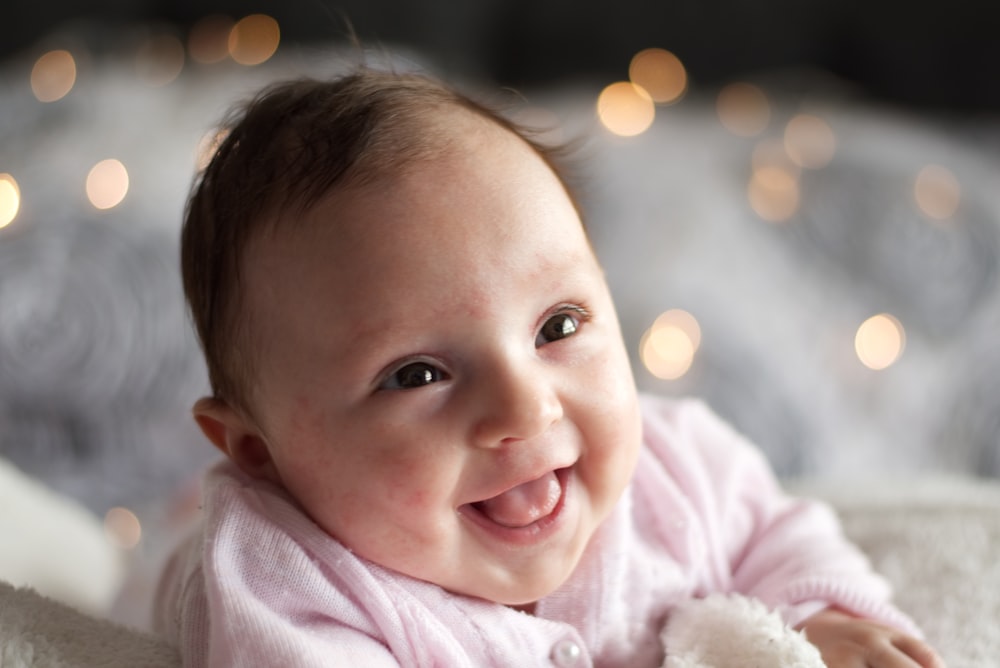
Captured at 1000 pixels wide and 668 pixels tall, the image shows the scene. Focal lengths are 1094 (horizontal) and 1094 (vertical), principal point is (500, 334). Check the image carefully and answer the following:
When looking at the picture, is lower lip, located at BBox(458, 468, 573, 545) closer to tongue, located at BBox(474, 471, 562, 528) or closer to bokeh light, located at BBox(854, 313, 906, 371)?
tongue, located at BBox(474, 471, 562, 528)

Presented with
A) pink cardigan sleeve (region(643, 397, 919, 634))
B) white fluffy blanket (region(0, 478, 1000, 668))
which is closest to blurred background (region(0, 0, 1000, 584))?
white fluffy blanket (region(0, 478, 1000, 668))

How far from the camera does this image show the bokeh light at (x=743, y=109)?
2113mm

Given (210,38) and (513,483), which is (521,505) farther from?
(210,38)

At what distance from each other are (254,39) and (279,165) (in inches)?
54.2

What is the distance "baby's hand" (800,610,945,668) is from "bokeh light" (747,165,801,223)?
44.8 inches

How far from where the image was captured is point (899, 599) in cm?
98

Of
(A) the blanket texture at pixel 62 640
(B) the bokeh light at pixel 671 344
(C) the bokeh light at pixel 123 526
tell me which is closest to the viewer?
(A) the blanket texture at pixel 62 640

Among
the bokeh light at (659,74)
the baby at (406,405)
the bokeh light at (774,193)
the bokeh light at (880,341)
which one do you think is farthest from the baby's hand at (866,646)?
the bokeh light at (659,74)

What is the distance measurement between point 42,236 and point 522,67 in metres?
1.09

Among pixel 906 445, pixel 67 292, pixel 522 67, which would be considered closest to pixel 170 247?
pixel 67 292

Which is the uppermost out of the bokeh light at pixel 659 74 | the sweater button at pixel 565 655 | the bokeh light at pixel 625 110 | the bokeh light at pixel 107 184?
the bokeh light at pixel 659 74

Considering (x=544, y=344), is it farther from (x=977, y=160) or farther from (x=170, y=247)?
(x=977, y=160)

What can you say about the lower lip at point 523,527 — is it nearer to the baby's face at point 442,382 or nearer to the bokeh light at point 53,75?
the baby's face at point 442,382

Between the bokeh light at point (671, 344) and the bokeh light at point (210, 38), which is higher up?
the bokeh light at point (210, 38)
